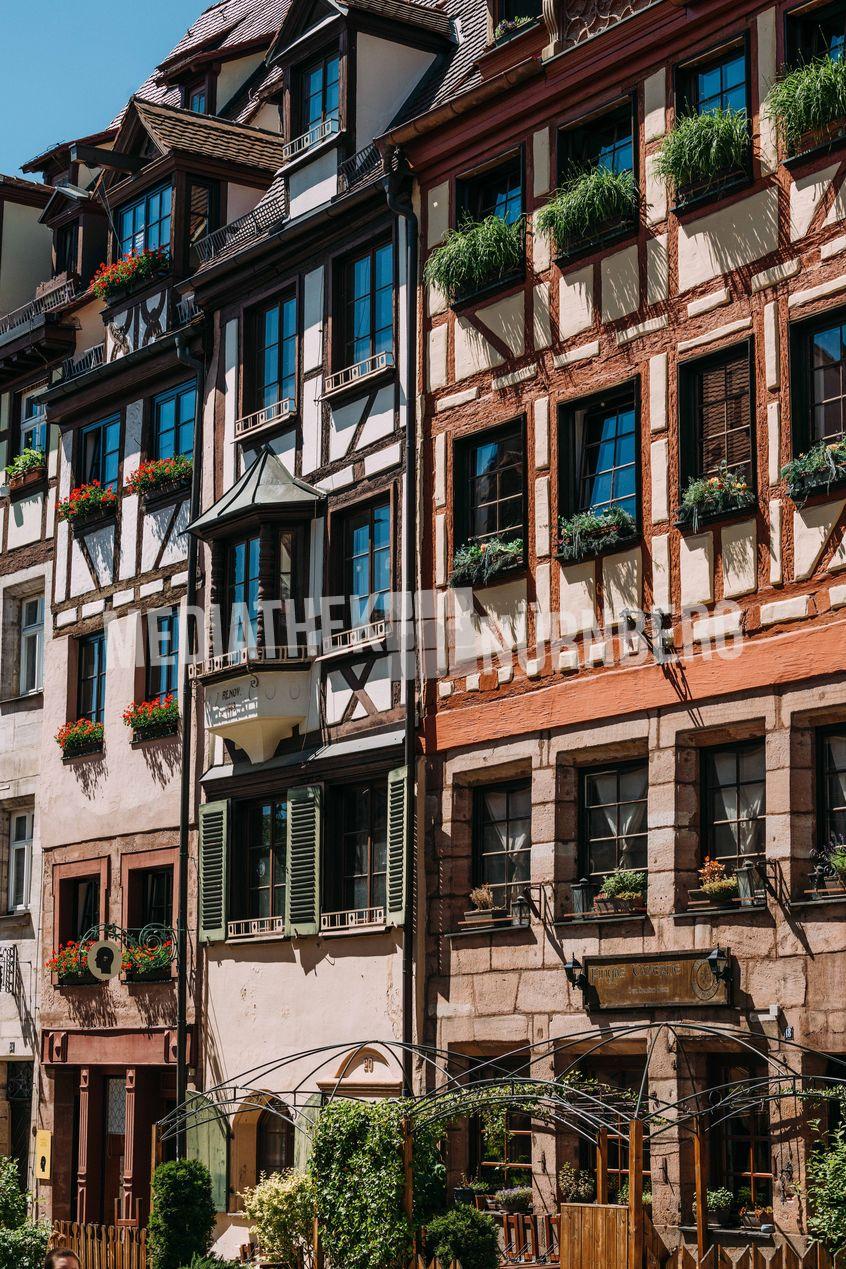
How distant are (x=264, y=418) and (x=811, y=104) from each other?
8.40 metres

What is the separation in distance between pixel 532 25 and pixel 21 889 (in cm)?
1353

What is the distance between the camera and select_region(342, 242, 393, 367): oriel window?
69.4ft

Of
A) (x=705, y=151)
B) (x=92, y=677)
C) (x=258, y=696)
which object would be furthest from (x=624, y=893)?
(x=92, y=677)

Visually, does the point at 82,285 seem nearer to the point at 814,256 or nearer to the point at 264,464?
the point at 264,464


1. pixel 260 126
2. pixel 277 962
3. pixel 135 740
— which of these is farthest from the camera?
pixel 260 126

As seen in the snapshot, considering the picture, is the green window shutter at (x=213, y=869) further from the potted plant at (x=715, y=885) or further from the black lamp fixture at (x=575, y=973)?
the potted plant at (x=715, y=885)

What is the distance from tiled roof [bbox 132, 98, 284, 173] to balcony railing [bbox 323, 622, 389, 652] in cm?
719

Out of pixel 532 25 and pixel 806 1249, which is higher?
pixel 532 25

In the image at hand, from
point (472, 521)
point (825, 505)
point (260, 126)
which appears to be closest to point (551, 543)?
point (472, 521)

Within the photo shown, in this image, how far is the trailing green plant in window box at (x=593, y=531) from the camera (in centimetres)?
1765

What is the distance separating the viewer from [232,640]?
22.5 m

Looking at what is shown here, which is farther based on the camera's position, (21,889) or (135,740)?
(21,889)

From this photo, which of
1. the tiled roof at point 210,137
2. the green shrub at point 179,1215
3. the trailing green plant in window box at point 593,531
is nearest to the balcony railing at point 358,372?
the trailing green plant in window box at point 593,531

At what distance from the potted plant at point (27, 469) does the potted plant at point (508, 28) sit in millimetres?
9907
